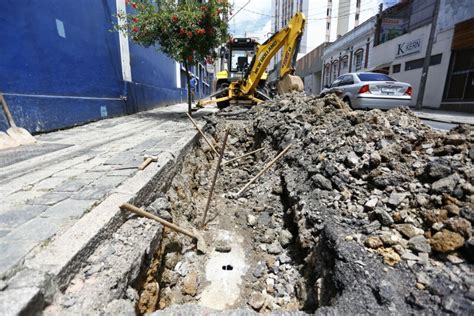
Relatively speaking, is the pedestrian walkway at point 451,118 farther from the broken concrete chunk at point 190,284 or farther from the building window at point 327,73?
the building window at point 327,73

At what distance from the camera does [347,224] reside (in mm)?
2234

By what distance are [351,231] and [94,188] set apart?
2.31m

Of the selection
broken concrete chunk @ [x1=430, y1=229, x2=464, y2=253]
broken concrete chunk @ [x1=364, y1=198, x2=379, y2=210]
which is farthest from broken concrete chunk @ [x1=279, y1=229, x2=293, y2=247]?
broken concrete chunk @ [x1=430, y1=229, x2=464, y2=253]

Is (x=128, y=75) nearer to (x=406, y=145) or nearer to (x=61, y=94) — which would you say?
(x=61, y=94)

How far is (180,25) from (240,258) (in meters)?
6.22

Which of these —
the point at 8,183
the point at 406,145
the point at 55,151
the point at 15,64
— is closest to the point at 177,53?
the point at 15,64

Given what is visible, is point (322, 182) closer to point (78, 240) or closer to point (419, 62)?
point (78, 240)

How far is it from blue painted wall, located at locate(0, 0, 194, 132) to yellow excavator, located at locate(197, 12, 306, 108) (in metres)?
2.84

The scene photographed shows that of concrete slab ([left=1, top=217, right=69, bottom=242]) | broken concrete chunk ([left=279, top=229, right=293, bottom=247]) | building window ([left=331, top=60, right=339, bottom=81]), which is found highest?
building window ([left=331, top=60, right=339, bottom=81])

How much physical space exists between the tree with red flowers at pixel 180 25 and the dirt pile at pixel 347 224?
4135mm

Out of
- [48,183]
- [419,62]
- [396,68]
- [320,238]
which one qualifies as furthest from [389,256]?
[396,68]

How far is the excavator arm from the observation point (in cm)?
690

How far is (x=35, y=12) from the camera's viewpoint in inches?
177

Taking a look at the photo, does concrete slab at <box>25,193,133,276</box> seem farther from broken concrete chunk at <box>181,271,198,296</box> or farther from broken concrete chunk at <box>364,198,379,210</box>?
broken concrete chunk at <box>364,198,379,210</box>
